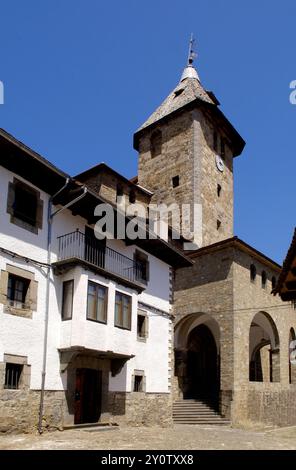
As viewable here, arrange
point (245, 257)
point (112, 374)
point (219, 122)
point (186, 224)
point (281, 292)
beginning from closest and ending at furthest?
point (281, 292), point (112, 374), point (245, 257), point (186, 224), point (219, 122)

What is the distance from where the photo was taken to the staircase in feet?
→ 80.1

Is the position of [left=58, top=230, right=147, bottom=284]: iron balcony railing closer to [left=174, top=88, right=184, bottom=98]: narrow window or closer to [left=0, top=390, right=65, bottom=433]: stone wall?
[left=0, top=390, right=65, bottom=433]: stone wall

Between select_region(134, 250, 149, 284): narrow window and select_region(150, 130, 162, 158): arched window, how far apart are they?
17.5 meters

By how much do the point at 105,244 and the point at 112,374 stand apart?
4818mm

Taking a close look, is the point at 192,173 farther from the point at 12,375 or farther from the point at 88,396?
the point at 12,375

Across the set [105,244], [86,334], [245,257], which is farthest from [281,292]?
[245,257]

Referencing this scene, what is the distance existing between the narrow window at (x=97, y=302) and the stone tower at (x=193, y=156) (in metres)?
16.4

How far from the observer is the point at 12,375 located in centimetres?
1506

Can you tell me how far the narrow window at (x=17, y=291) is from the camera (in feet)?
50.6

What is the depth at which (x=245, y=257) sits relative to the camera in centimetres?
2761

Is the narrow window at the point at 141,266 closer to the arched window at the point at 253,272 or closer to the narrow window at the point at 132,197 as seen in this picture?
the arched window at the point at 253,272

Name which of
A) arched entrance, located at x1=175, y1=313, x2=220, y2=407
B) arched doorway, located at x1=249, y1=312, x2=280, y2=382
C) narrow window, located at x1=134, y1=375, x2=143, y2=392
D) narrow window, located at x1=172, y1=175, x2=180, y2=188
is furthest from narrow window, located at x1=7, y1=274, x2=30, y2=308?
narrow window, located at x1=172, y1=175, x2=180, y2=188
